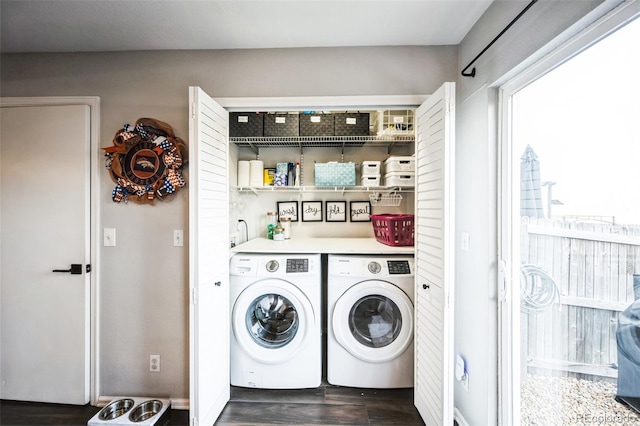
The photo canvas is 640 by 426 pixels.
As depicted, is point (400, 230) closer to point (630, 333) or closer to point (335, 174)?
point (335, 174)

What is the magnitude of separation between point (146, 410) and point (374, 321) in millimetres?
1572

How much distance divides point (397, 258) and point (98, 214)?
81.6 inches

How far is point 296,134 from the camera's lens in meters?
2.43

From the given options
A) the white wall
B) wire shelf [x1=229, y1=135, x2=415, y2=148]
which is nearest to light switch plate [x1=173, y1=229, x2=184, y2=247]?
the white wall

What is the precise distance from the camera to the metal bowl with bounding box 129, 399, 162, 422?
1742 millimetres

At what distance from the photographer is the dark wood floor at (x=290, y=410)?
1797mm

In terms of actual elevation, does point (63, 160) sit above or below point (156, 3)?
below

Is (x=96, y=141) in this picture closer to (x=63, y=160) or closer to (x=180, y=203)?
(x=63, y=160)

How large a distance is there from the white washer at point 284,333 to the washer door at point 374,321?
0.20 m

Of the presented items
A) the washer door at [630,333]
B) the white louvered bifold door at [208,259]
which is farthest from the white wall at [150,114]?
the washer door at [630,333]

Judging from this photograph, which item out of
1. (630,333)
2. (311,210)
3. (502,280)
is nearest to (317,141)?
(311,210)

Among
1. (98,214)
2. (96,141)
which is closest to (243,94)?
(96,141)

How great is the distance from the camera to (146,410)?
179 cm

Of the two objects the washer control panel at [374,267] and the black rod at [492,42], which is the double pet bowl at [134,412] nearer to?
the washer control panel at [374,267]
